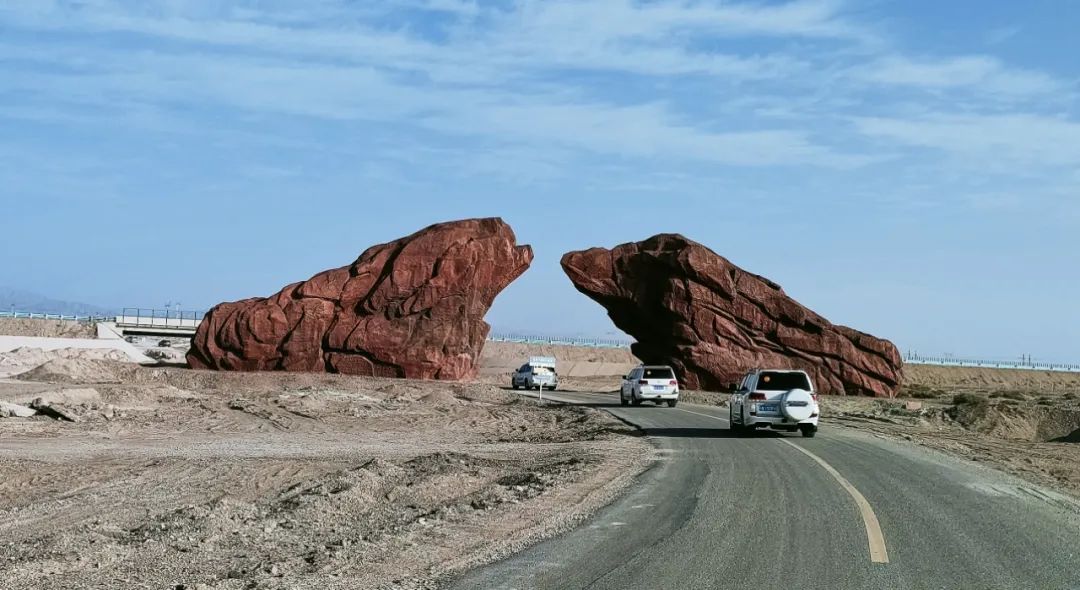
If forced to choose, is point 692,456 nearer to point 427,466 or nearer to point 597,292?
point 427,466

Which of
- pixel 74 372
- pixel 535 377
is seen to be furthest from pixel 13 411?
pixel 535 377

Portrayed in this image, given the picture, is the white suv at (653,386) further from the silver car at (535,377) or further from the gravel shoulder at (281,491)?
the silver car at (535,377)

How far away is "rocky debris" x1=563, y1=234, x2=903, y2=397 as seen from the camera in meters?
56.2

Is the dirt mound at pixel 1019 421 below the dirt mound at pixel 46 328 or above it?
below

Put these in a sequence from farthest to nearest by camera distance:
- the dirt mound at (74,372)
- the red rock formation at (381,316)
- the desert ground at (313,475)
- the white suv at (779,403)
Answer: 1. the red rock formation at (381,316)
2. the dirt mound at (74,372)
3. the white suv at (779,403)
4. the desert ground at (313,475)

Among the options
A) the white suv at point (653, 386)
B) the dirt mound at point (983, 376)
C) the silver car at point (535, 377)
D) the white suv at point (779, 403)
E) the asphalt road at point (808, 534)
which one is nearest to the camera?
the asphalt road at point (808, 534)

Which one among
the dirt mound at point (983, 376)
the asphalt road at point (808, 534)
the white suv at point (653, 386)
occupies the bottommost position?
the asphalt road at point (808, 534)

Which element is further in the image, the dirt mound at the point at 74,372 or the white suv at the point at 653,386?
the dirt mound at the point at 74,372

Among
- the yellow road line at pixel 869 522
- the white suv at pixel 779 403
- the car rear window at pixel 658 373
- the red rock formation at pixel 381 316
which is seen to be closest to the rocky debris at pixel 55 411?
the white suv at pixel 779 403

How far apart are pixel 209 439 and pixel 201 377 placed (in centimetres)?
2716

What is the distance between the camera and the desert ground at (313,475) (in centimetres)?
993

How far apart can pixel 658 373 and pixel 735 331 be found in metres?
13.9

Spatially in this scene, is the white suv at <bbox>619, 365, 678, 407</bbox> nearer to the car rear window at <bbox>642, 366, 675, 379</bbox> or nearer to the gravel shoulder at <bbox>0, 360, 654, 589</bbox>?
the car rear window at <bbox>642, 366, 675, 379</bbox>

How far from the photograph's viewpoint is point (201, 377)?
51.3 meters
